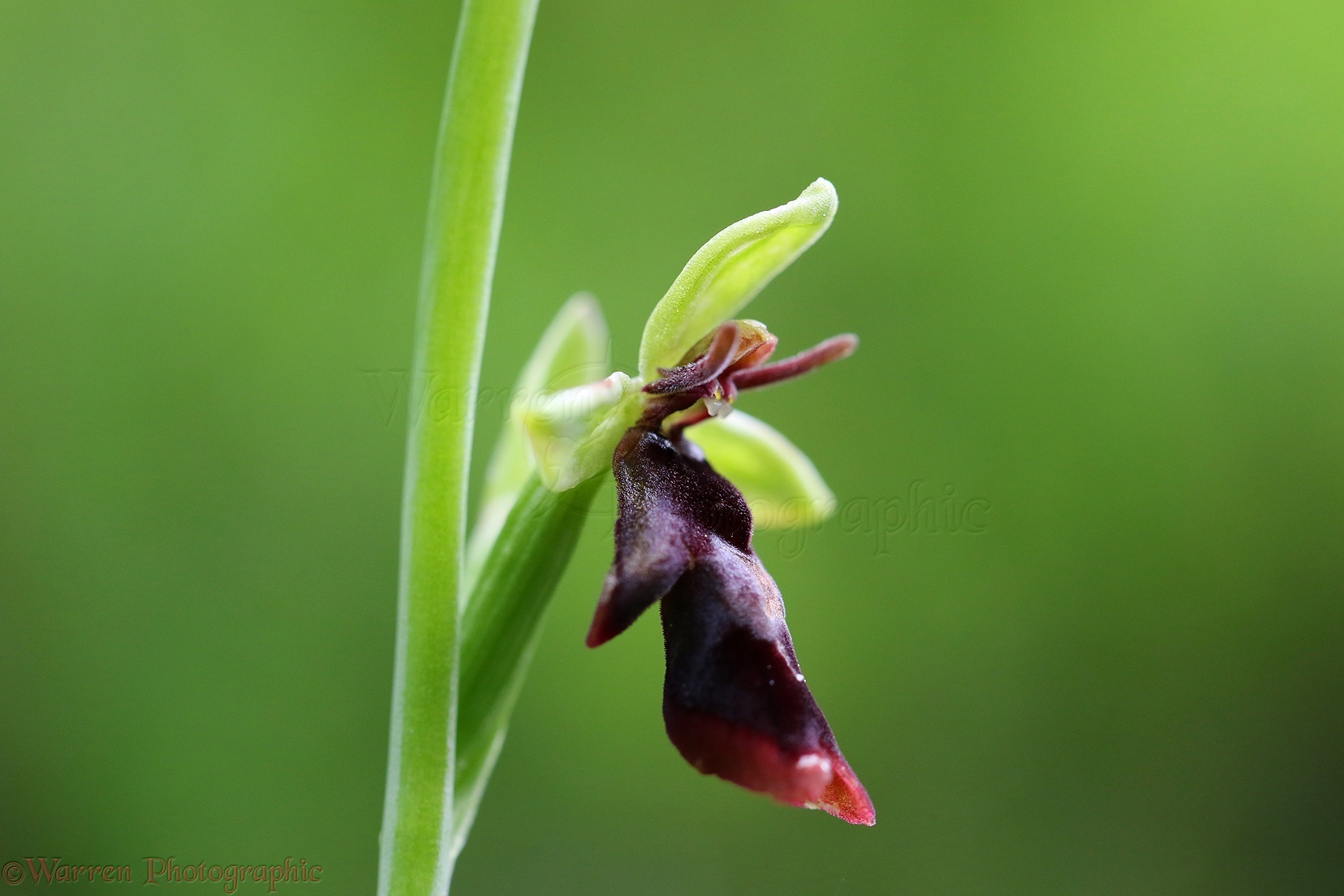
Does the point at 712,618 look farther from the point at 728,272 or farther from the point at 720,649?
the point at 728,272

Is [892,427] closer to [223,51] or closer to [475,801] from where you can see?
[223,51]

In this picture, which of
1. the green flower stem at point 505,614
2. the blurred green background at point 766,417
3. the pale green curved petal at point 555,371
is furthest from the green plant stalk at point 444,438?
the blurred green background at point 766,417

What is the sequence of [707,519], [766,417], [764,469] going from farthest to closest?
[766,417], [764,469], [707,519]

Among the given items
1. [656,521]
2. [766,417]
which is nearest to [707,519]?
[656,521]

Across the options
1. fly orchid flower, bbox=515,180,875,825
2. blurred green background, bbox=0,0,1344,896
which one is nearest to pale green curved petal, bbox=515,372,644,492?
fly orchid flower, bbox=515,180,875,825

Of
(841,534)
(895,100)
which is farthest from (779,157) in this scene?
(841,534)
